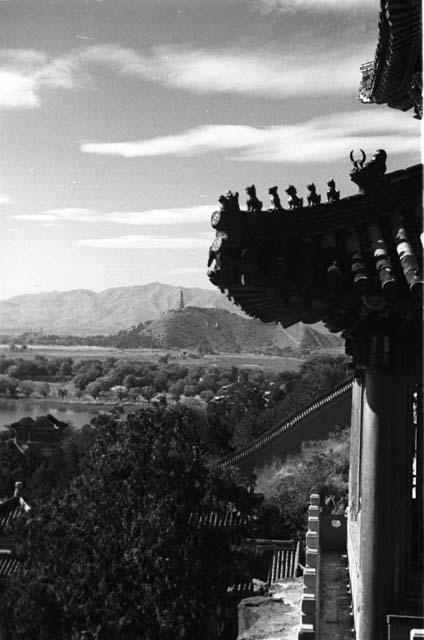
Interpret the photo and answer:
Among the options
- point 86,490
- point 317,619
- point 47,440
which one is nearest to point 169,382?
point 47,440

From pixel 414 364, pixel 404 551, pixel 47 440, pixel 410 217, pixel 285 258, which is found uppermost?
pixel 410 217

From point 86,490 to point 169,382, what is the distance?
97.9 m

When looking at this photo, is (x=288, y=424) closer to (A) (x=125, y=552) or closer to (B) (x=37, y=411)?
(A) (x=125, y=552)

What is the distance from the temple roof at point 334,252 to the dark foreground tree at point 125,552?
831 centimetres

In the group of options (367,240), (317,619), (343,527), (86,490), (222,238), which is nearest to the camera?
(222,238)

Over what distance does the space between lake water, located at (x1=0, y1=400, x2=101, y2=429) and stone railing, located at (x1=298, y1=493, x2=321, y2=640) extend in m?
94.8

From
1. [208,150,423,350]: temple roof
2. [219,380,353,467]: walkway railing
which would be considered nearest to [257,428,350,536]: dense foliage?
[219,380,353,467]: walkway railing

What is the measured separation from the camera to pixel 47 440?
5072 centimetres

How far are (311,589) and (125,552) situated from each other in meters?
7.09

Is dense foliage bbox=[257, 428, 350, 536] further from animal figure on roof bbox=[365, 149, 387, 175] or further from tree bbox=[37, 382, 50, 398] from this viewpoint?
tree bbox=[37, 382, 50, 398]

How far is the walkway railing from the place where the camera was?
99.8ft

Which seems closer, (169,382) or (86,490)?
(86,490)

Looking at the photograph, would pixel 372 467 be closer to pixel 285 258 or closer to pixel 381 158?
pixel 285 258

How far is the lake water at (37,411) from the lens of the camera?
10331cm
